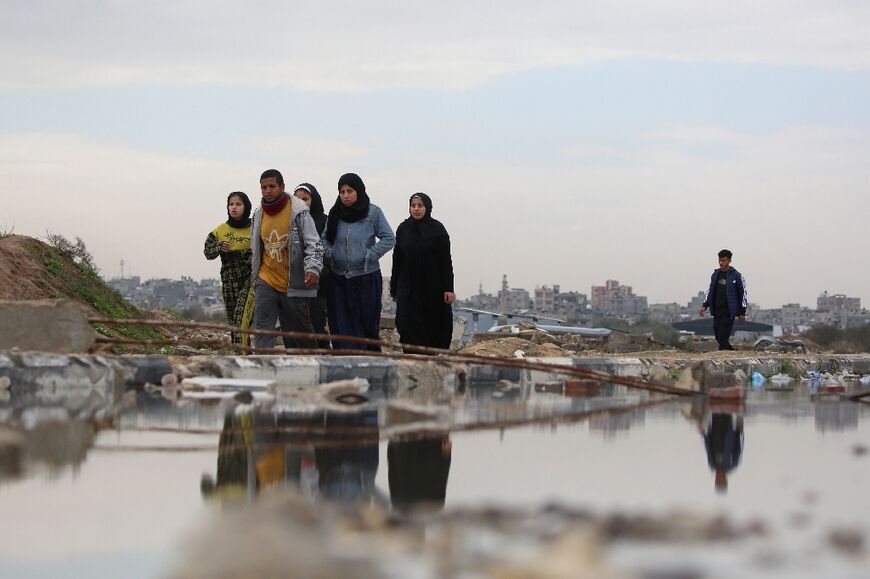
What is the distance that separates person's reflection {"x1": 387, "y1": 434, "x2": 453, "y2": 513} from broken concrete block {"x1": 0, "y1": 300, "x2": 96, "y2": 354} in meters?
3.66

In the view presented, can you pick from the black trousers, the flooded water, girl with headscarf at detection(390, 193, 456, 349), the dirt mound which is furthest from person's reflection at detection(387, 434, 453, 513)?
the black trousers

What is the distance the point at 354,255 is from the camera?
12000 millimetres

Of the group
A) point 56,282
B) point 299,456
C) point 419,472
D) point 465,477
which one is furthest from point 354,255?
point 56,282

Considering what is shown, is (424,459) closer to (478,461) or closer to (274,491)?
(478,461)

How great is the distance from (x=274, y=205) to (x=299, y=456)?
612 centimetres

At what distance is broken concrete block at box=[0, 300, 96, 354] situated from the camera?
8594 millimetres

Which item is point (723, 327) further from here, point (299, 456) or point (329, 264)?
point (299, 456)

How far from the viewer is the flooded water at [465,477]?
10.3 feet

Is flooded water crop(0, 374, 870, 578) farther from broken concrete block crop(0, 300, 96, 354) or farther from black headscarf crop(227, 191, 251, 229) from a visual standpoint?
black headscarf crop(227, 191, 251, 229)

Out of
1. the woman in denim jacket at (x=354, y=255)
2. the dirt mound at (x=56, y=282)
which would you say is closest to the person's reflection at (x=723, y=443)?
the woman in denim jacket at (x=354, y=255)

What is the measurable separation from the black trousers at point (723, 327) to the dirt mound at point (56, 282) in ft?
27.1

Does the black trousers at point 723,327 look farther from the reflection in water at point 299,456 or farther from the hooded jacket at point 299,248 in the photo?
the reflection in water at point 299,456

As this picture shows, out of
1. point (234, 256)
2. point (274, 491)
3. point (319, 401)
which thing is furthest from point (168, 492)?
point (234, 256)

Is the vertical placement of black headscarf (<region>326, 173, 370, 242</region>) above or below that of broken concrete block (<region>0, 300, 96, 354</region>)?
above
